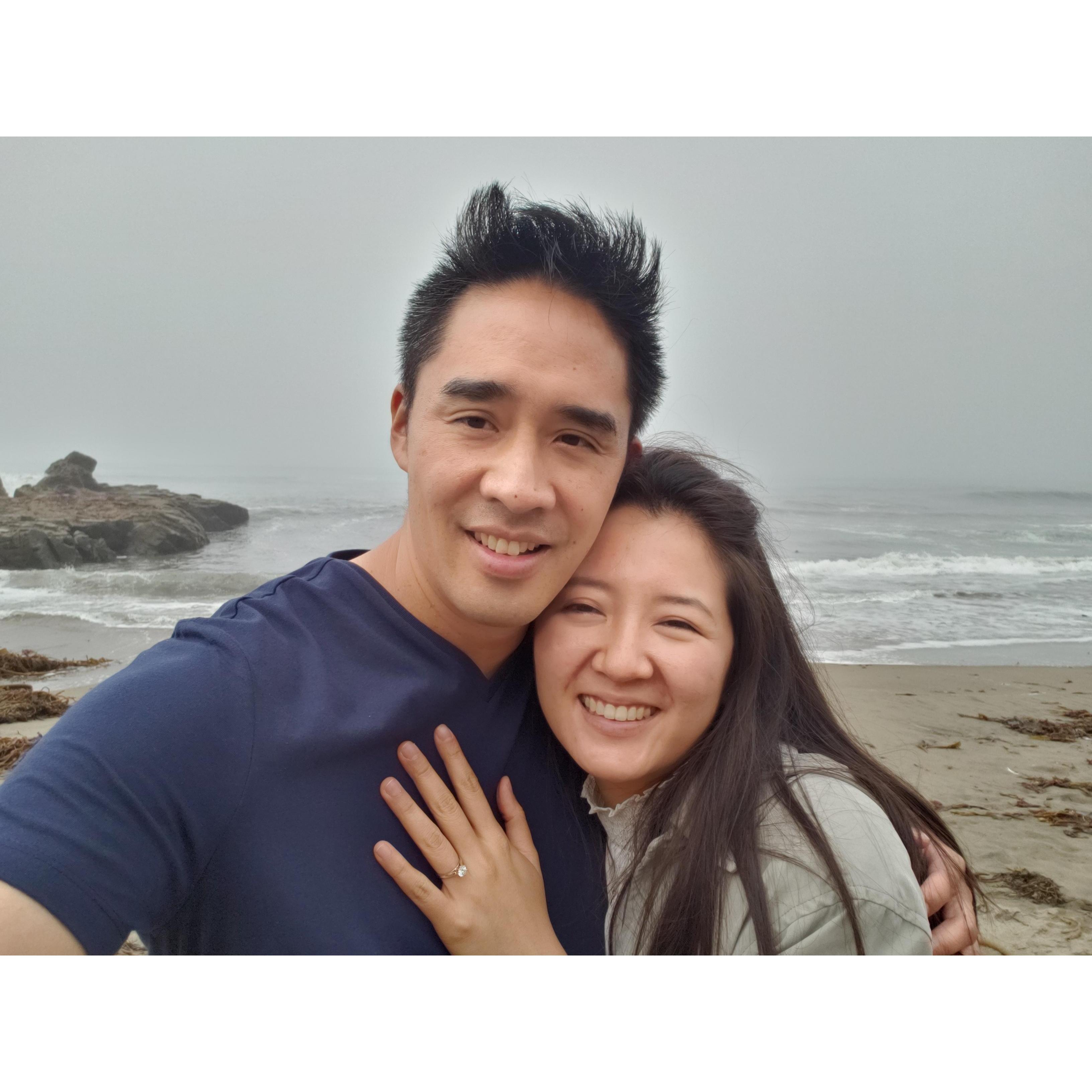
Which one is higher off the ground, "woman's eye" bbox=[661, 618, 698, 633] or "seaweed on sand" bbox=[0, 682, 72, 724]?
"woman's eye" bbox=[661, 618, 698, 633]

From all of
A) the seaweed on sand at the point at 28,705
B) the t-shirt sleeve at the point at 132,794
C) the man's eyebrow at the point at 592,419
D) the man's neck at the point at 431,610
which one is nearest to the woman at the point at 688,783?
the man's neck at the point at 431,610

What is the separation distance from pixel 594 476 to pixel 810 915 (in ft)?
3.42

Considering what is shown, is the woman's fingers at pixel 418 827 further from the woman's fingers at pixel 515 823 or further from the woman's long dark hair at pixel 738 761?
the woman's long dark hair at pixel 738 761

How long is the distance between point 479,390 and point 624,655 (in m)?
0.68

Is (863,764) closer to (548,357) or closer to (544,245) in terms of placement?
(548,357)

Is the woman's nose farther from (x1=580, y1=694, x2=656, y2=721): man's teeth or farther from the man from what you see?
the man

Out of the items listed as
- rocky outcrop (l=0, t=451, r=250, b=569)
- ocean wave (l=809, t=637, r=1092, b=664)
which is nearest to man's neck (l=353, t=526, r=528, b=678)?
ocean wave (l=809, t=637, r=1092, b=664)

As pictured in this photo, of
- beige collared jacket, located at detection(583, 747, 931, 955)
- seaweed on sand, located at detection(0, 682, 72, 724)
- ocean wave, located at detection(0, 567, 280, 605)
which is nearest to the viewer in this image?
beige collared jacket, located at detection(583, 747, 931, 955)

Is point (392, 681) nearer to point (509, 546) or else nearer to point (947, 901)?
point (509, 546)

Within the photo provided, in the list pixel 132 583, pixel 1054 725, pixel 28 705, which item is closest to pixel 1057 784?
pixel 1054 725

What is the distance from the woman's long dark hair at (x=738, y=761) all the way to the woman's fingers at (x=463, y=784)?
1.30 feet

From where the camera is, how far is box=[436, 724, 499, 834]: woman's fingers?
5.44 feet

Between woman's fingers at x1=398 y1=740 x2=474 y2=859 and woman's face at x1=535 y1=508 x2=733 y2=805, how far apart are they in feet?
1.03

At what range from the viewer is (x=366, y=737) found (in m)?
1.53
